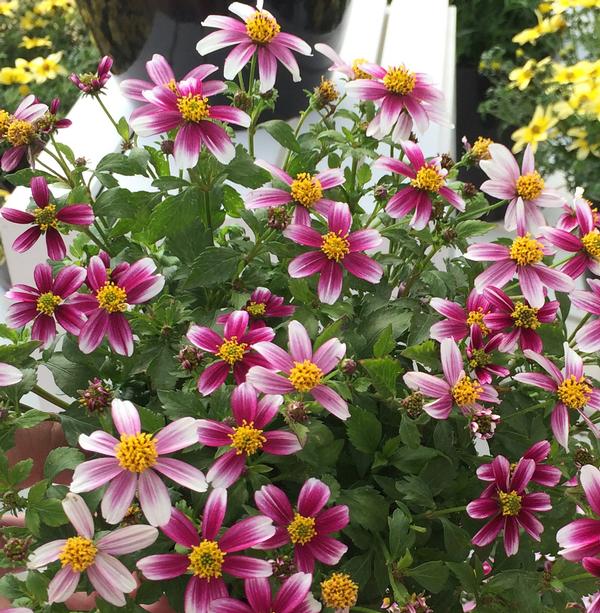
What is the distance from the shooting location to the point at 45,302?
0.41 meters

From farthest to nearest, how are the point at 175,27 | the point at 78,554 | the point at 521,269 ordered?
the point at 175,27 → the point at 521,269 → the point at 78,554

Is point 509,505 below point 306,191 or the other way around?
below

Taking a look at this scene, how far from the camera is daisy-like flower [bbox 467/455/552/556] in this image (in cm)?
38

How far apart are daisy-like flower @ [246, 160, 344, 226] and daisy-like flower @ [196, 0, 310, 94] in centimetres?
6

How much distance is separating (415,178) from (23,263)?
0.42 metres

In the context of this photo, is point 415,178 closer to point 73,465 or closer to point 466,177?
point 73,465

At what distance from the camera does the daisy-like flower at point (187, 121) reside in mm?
407

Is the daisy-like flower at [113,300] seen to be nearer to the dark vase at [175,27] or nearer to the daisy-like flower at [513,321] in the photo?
the daisy-like flower at [513,321]

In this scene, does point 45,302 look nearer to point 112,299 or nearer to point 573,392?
point 112,299

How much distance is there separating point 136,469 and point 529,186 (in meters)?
0.29

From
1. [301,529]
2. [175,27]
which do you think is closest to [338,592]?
[301,529]

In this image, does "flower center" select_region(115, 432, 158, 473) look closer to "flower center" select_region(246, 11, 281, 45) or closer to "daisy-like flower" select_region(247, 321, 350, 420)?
"daisy-like flower" select_region(247, 321, 350, 420)

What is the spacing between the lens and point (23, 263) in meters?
0.71

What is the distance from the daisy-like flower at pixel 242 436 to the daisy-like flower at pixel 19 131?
0.21 meters
